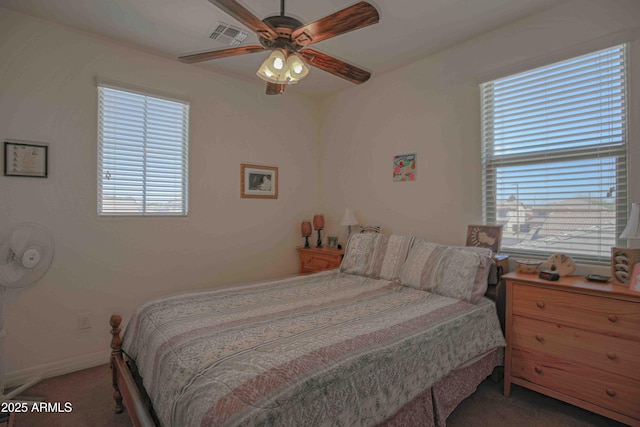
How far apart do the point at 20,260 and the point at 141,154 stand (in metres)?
1.24

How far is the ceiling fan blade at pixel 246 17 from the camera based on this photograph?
1.43 metres

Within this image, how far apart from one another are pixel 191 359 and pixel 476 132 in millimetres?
2671

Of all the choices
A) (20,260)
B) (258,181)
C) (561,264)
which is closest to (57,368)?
(20,260)

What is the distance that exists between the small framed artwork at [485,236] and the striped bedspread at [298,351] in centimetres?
55

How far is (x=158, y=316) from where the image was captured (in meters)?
1.80

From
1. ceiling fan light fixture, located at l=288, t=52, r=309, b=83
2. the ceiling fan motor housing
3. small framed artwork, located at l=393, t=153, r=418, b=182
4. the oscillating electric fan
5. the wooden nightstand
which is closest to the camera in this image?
the ceiling fan motor housing

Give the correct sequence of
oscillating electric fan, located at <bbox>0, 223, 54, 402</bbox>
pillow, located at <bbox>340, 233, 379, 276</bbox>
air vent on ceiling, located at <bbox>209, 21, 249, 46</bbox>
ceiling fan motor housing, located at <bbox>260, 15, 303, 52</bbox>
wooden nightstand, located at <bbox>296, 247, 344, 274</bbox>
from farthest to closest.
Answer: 1. wooden nightstand, located at <bbox>296, 247, 344, 274</bbox>
2. pillow, located at <bbox>340, 233, 379, 276</bbox>
3. air vent on ceiling, located at <bbox>209, 21, 249, 46</bbox>
4. oscillating electric fan, located at <bbox>0, 223, 54, 402</bbox>
5. ceiling fan motor housing, located at <bbox>260, 15, 303, 52</bbox>

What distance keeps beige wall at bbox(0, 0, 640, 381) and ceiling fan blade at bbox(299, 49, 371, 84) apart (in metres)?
1.20

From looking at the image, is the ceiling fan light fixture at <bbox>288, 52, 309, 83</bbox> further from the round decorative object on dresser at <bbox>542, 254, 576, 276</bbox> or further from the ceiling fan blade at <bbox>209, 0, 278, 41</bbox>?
the round decorative object on dresser at <bbox>542, 254, 576, 276</bbox>

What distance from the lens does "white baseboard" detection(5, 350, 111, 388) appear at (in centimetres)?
236

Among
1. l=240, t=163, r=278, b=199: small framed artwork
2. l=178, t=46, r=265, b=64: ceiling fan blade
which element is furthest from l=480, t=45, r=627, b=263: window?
l=240, t=163, r=278, b=199: small framed artwork

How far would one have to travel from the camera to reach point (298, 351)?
1.33 meters

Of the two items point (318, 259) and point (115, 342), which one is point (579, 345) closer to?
point (318, 259)

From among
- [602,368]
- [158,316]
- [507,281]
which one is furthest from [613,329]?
[158,316]
